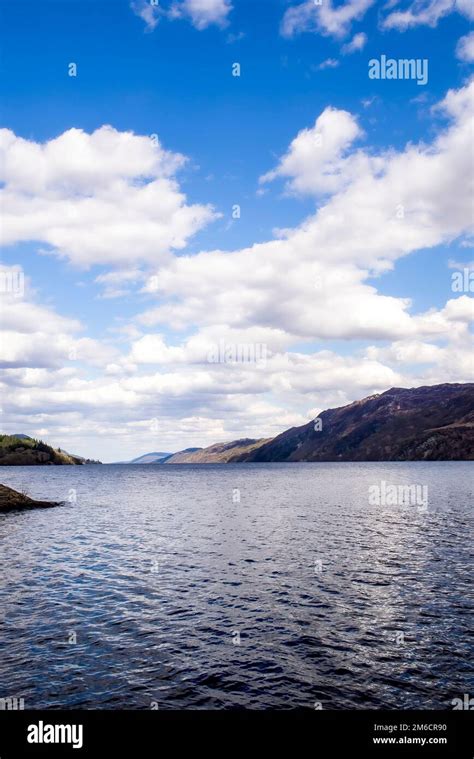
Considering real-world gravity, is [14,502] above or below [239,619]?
below

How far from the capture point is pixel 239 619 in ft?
89.1

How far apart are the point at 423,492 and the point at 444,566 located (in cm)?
7727

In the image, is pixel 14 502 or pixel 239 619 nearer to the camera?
pixel 239 619

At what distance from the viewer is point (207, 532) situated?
58.8 metres

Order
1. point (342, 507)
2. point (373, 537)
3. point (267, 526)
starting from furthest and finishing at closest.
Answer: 1. point (342, 507)
2. point (267, 526)
3. point (373, 537)

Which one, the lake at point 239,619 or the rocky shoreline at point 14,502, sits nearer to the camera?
the lake at point 239,619

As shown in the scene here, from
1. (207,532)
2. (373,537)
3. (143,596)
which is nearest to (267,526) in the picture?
(207,532)

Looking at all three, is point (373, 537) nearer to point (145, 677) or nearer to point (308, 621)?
point (308, 621)

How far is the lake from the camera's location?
19.2m

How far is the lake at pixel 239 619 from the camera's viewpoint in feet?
63.1

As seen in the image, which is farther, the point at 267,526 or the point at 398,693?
the point at 267,526

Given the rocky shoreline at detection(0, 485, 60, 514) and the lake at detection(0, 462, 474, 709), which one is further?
the rocky shoreline at detection(0, 485, 60, 514)
